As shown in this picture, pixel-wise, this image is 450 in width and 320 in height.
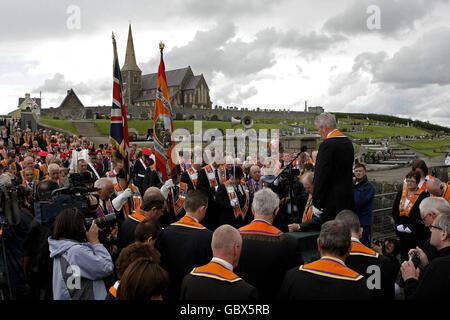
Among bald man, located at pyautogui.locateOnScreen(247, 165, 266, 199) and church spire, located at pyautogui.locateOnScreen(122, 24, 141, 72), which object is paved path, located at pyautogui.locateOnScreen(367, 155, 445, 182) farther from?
church spire, located at pyautogui.locateOnScreen(122, 24, 141, 72)

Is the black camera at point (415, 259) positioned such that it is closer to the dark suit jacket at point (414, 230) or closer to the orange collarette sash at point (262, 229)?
the orange collarette sash at point (262, 229)

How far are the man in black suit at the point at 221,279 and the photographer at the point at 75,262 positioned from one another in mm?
1032

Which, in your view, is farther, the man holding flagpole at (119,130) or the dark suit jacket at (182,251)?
the man holding flagpole at (119,130)

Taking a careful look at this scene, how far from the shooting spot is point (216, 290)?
110 inches

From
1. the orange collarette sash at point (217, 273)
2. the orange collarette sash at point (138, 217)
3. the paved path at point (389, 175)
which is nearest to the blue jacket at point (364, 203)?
the orange collarette sash at point (138, 217)

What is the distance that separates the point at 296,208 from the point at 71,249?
4.91 meters

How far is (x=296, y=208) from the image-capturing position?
24.1ft

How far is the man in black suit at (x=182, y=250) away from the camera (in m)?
3.92

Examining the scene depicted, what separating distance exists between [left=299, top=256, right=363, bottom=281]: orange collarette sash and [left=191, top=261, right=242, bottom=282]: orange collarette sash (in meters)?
0.57

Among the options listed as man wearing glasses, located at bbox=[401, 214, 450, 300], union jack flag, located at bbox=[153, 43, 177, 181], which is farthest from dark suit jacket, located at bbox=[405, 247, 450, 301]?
union jack flag, located at bbox=[153, 43, 177, 181]

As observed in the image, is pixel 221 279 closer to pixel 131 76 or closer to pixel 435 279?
pixel 435 279

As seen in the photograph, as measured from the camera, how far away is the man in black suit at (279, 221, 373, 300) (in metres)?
2.70
